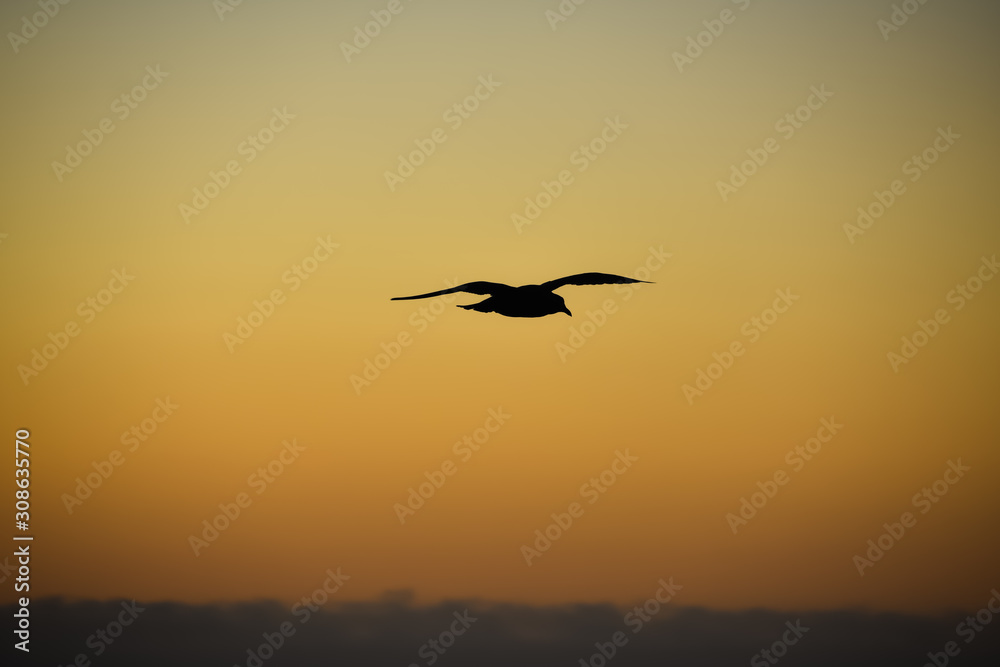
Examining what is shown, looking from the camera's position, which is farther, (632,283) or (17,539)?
(17,539)

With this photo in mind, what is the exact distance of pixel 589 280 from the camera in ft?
181

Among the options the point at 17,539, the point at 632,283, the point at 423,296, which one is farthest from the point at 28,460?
the point at 632,283

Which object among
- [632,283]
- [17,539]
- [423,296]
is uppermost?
[632,283]

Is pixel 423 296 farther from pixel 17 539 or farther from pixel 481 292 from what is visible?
→ pixel 17 539

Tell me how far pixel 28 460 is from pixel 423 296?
1753 cm

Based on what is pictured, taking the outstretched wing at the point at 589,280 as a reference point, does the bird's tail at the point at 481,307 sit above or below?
below

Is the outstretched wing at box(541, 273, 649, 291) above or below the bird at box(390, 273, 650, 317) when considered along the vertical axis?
above

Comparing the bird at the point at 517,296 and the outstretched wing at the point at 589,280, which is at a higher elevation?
the outstretched wing at the point at 589,280

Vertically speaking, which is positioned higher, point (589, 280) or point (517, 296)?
point (589, 280)

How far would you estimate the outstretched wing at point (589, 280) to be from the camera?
2147 inches

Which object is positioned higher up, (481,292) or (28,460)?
(481,292)

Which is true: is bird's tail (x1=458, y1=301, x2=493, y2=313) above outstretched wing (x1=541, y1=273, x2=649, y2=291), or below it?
below

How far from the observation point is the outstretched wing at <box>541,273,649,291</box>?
54531 mm

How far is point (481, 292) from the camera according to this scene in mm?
54531
